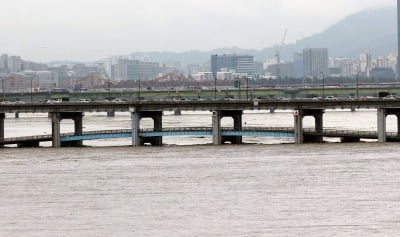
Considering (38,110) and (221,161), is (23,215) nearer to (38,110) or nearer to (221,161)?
(221,161)

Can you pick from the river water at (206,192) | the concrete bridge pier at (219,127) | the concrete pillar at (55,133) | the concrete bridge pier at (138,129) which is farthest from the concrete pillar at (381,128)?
the concrete pillar at (55,133)

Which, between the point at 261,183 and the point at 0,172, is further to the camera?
the point at 0,172

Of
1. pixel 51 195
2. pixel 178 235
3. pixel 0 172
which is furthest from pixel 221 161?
pixel 178 235

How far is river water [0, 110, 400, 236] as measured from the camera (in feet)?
147

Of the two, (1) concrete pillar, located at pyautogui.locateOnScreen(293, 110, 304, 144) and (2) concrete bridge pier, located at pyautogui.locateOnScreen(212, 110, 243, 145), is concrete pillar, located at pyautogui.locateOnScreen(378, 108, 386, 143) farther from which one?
(2) concrete bridge pier, located at pyautogui.locateOnScreen(212, 110, 243, 145)

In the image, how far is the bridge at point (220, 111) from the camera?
97.5m

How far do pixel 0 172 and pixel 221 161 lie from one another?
52.7 feet

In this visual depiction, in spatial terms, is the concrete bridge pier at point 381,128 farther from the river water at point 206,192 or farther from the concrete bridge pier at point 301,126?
the concrete bridge pier at point 301,126

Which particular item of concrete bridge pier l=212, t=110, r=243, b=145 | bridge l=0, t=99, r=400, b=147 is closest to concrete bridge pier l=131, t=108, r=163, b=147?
bridge l=0, t=99, r=400, b=147

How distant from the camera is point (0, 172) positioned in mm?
73062

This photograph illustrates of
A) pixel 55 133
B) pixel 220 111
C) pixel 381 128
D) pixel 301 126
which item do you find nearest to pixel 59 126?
pixel 55 133

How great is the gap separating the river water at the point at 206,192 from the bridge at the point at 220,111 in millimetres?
8709

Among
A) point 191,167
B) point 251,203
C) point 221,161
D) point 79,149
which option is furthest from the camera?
point 79,149

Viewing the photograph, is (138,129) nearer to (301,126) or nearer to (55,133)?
(55,133)
